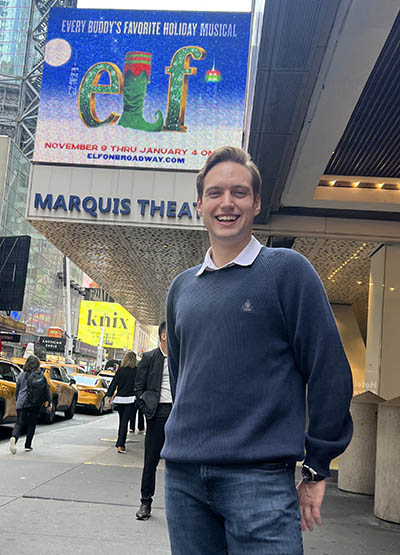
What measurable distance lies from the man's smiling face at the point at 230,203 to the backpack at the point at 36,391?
32.3 ft

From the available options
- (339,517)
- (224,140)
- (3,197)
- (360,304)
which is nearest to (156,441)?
(339,517)

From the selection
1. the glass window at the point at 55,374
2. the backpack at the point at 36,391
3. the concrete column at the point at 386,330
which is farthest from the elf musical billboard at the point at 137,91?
the glass window at the point at 55,374

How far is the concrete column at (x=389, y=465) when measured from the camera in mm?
6801

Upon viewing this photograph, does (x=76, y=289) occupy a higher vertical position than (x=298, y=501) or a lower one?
higher

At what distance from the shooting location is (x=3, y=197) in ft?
146

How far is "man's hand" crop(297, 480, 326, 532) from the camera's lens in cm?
196

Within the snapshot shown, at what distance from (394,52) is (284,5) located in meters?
1.57

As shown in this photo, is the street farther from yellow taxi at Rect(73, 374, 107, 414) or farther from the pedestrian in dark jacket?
yellow taxi at Rect(73, 374, 107, 414)

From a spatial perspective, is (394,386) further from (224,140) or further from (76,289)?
(76,289)

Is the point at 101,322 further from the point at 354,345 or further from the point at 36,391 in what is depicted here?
the point at 36,391

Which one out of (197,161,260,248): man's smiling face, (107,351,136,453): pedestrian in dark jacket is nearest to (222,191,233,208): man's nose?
(197,161,260,248): man's smiling face

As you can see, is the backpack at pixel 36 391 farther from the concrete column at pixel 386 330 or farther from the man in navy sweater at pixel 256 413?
the man in navy sweater at pixel 256 413

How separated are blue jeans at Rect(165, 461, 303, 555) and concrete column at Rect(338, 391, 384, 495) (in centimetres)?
719

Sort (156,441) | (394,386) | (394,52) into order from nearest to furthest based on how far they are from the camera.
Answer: (394,52) < (156,441) < (394,386)
